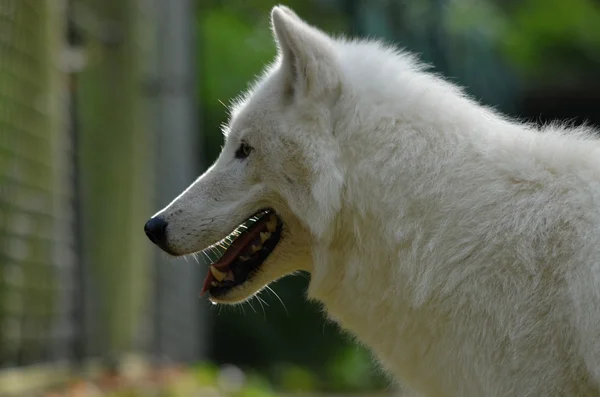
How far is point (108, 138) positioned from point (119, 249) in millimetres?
920

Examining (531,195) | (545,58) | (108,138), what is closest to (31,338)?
(108,138)

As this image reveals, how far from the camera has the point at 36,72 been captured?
20.1ft

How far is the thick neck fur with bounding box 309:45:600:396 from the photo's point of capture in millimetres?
3242

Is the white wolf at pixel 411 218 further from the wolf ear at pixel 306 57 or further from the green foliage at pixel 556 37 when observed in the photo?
the green foliage at pixel 556 37

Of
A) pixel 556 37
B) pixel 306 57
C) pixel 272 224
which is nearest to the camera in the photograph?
pixel 306 57

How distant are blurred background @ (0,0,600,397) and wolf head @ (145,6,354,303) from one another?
45 centimetres

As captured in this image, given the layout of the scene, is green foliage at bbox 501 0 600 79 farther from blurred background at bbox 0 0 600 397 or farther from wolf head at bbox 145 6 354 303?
wolf head at bbox 145 6 354 303

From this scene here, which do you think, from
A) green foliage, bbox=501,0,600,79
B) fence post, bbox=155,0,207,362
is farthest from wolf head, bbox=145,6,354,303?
green foliage, bbox=501,0,600,79

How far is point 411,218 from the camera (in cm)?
352

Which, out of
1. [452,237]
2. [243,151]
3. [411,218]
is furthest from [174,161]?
[452,237]

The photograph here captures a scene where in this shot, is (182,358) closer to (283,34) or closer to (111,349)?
(111,349)

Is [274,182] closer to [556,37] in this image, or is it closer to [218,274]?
[218,274]

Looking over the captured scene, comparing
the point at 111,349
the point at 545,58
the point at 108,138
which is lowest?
Answer: the point at 111,349

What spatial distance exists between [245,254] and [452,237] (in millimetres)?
836
